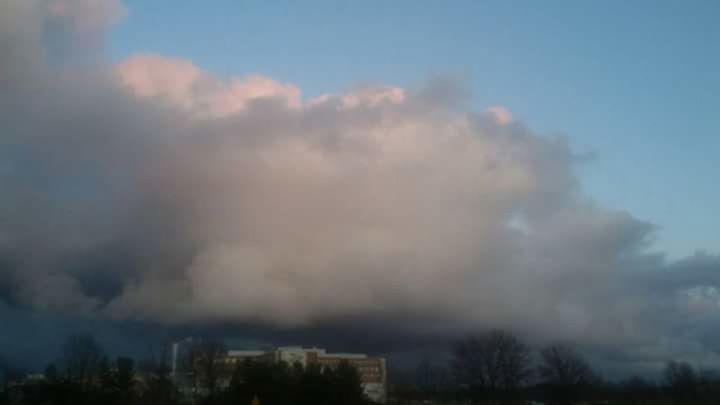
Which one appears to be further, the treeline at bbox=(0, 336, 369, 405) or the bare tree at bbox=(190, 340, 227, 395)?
the bare tree at bbox=(190, 340, 227, 395)

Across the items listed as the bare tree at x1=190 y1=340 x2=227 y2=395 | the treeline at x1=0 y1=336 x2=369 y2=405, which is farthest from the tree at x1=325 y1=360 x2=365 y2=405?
the bare tree at x1=190 y1=340 x2=227 y2=395

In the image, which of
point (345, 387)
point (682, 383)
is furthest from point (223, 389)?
point (682, 383)

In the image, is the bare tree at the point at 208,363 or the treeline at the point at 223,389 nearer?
the treeline at the point at 223,389

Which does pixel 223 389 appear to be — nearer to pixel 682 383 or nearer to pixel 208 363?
pixel 208 363

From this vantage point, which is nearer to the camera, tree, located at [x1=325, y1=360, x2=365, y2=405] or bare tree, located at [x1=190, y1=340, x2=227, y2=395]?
tree, located at [x1=325, y1=360, x2=365, y2=405]

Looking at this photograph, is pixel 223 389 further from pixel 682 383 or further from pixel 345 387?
pixel 682 383

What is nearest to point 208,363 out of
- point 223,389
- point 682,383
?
point 223,389

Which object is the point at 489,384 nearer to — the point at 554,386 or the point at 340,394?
the point at 554,386

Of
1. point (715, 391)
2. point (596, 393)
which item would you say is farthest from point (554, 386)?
point (715, 391)

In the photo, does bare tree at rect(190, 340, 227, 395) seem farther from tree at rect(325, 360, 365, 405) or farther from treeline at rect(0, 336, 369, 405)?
tree at rect(325, 360, 365, 405)

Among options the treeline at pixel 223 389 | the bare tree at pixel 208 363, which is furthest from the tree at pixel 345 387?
the bare tree at pixel 208 363

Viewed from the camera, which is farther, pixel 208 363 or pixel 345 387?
pixel 208 363

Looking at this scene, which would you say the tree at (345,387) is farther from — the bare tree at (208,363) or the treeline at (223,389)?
the bare tree at (208,363)

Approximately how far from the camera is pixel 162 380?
10219 cm
